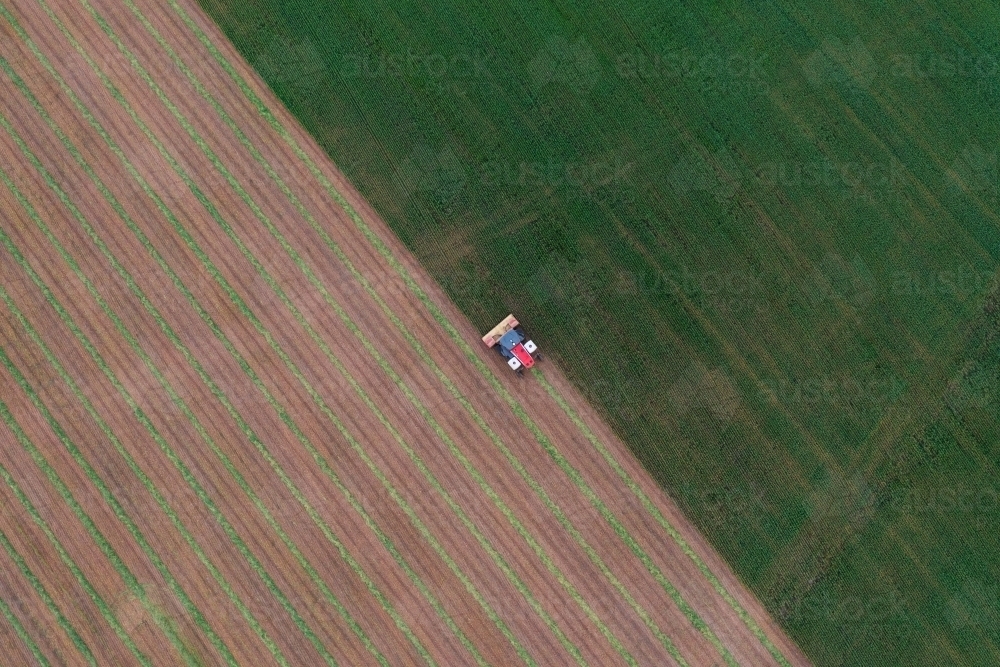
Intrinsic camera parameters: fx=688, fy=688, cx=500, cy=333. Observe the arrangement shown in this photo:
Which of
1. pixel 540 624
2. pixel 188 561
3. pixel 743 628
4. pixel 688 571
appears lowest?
pixel 743 628

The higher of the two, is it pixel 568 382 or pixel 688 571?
pixel 568 382

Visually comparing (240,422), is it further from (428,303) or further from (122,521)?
(428,303)

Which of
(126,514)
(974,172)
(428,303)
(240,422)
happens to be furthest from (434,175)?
(974,172)

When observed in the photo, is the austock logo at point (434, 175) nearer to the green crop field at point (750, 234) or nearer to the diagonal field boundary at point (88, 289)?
the green crop field at point (750, 234)

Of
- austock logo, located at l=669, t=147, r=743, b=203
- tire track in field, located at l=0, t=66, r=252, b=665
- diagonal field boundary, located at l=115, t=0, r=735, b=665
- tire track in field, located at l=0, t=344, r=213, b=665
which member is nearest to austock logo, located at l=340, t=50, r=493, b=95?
diagonal field boundary, located at l=115, t=0, r=735, b=665

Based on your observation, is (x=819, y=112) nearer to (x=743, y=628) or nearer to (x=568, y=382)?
(x=568, y=382)

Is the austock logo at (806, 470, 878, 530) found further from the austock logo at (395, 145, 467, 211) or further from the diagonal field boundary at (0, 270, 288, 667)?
the diagonal field boundary at (0, 270, 288, 667)

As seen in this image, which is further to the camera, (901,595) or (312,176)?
(312,176)

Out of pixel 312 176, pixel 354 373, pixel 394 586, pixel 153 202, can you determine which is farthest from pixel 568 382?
pixel 153 202
